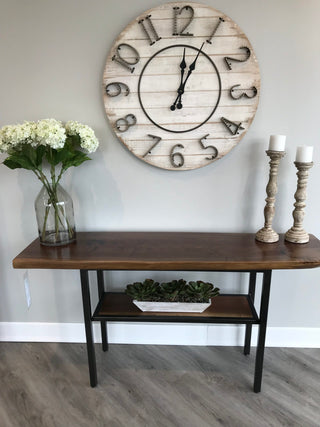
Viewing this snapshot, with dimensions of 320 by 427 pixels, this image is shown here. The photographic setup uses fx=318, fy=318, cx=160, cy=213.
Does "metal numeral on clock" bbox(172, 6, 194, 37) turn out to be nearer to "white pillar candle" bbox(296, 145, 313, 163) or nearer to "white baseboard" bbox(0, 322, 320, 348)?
"white pillar candle" bbox(296, 145, 313, 163)

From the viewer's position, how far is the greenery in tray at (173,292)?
1617 mm

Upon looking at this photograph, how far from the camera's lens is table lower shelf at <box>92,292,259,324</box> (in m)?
1.60

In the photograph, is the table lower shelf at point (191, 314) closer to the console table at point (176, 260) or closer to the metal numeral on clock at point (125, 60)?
the console table at point (176, 260)

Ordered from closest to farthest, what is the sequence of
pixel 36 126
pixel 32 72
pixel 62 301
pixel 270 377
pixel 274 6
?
pixel 36 126 → pixel 274 6 → pixel 32 72 → pixel 270 377 → pixel 62 301

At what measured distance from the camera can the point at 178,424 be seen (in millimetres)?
1514

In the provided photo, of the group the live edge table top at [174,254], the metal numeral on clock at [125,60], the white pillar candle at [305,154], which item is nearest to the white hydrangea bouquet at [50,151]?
the live edge table top at [174,254]

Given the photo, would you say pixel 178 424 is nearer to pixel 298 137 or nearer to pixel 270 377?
pixel 270 377

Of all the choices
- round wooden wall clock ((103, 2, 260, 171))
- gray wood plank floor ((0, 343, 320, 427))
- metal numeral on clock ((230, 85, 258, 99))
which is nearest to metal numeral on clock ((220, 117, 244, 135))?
round wooden wall clock ((103, 2, 260, 171))

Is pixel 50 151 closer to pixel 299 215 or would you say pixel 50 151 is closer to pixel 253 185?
pixel 253 185

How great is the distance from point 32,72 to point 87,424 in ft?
5.87

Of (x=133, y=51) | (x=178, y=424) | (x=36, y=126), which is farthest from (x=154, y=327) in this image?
(x=133, y=51)

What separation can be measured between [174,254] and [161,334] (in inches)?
31.1

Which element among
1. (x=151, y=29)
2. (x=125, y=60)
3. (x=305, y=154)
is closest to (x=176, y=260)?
(x=305, y=154)

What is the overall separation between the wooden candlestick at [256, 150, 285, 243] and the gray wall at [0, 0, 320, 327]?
7.1 inches
